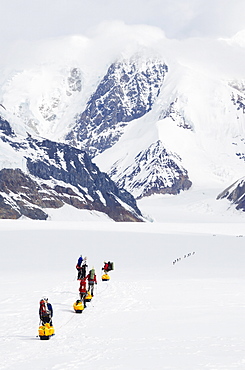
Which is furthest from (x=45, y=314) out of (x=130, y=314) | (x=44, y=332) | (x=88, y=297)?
(x=88, y=297)

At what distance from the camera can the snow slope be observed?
549 inches

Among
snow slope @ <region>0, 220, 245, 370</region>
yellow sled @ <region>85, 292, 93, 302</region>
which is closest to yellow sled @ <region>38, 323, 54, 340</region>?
snow slope @ <region>0, 220, 245, 370</region>

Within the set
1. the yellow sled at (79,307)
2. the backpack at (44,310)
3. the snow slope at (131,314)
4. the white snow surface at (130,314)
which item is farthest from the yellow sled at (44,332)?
the yellow sled at (79,307)

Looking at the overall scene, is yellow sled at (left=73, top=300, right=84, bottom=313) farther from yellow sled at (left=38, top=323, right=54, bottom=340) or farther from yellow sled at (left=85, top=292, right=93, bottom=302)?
yellow sled at (left=38, top=323, right=54, bottom=340)

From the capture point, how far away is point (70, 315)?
21375 millimetres

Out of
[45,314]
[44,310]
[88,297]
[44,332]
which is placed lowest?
[88,297]

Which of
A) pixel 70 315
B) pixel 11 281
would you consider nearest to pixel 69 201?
pixel 11 281

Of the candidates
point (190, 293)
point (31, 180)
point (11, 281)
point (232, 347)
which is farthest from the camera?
point (31, 180)

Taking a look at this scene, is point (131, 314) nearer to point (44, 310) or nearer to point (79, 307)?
point (79, 307)

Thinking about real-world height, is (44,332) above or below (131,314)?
above

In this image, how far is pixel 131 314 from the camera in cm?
2103

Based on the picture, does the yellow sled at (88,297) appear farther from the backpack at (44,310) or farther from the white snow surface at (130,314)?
the backpack at (44,310)

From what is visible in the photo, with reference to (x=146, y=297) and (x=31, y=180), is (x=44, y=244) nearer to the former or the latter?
(x=146, y=297)

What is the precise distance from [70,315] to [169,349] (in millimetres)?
7524
